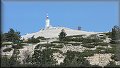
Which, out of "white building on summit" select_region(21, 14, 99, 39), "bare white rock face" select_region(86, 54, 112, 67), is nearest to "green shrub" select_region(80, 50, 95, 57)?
"bare white rock face" select_region(86, 54, 112, 67)

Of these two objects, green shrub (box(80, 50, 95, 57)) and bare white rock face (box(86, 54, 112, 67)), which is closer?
bare white rock face (box(86, 54, 112, 67))

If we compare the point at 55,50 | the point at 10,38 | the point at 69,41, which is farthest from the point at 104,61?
the point at 10,38

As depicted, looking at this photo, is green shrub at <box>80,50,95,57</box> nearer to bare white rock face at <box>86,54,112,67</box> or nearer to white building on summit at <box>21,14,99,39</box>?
bare white rock face at <box>86,54,112,67</box>

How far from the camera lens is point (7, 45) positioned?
158 feet

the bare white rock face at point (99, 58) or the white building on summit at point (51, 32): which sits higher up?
the white building on summit at point (51, 32)

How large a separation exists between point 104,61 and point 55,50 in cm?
718

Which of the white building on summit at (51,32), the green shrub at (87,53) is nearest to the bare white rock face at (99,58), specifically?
the green shrub at (87,53)

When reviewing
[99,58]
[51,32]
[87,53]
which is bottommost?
[99,58]

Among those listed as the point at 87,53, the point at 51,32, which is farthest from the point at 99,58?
the point at 51,32

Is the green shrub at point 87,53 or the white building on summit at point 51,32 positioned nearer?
the green shrub at point 87,53

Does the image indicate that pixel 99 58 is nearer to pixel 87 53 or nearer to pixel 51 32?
pixel 87 53

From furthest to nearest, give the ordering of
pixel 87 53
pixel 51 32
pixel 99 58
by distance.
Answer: pixel 51 32, pixel 87 53, pixel 99 58

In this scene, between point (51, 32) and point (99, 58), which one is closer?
point (99, 58)

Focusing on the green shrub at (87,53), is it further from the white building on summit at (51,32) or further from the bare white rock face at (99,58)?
the white building on summit at (51,32)
